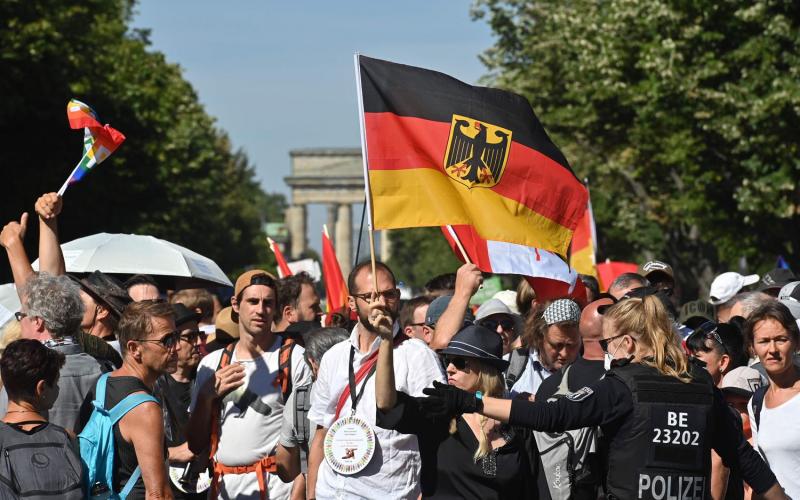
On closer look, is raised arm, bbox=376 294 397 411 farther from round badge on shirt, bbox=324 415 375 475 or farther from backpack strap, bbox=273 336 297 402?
backpack strap, bbox=273 336 297 402

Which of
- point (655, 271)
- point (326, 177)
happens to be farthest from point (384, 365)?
point (326, 177)

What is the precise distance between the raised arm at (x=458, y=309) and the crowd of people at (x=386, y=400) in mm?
11

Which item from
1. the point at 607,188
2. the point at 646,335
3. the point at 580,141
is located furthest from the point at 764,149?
the point at 646,335

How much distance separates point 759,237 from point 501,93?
75.8 ft

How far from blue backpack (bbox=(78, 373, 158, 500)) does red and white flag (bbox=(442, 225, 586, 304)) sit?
228cm

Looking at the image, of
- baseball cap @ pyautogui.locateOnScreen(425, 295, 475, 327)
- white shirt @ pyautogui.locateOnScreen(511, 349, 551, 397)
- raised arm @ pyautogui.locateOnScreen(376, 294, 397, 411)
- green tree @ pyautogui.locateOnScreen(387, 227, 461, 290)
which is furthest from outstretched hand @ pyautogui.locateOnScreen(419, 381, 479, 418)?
green tree @ pyautogui.locateOnScreen(387, 227, 461, 290)

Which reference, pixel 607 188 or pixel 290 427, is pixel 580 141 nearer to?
pixel 607 188

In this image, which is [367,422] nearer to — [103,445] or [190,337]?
[103,445]

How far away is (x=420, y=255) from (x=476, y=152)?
3805 inches

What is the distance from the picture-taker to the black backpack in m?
5.55

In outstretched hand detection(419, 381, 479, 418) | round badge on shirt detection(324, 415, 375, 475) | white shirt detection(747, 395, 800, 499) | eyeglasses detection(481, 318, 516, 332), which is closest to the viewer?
outstretched hand detection(419, 381, 479, 418)

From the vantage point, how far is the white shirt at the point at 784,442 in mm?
6605

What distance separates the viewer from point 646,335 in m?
5.65

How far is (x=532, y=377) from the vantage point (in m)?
8.50
